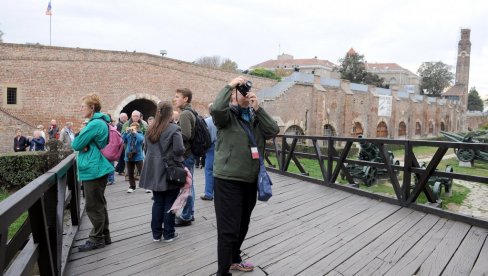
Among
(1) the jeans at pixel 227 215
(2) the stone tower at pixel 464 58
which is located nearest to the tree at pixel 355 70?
(2) the stone tower at pixel 464 58

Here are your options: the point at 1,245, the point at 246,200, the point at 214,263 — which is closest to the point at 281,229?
the point at 214,263

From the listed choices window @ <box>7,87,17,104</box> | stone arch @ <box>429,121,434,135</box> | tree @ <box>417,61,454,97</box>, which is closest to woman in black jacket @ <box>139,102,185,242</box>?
window @ <box>7,87,17,104</box>

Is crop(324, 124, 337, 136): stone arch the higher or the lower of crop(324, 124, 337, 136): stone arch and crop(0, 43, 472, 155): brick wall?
the lower

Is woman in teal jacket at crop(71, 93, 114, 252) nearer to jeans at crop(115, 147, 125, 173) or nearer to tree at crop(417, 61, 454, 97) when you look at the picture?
jeans at crop(115, 147, 125, 173)

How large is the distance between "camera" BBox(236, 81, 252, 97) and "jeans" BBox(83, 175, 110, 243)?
66.9 inches

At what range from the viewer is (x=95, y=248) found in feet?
11.2

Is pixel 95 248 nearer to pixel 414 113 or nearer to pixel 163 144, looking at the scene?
pixel 163 144

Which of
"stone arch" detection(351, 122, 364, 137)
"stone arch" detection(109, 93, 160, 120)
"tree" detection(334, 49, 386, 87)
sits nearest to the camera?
"stone arch" detection(109, 93, 160, 120)

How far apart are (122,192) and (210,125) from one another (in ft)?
7.25

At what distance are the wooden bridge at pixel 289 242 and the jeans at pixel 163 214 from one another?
123 millimetres

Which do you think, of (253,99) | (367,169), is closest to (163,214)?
(253,99)

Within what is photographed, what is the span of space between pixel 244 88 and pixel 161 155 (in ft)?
4.34

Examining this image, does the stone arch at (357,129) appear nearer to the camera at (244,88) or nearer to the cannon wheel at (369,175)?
the cannon wheel at (369,175)

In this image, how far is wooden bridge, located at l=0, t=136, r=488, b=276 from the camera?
8.73 feet
